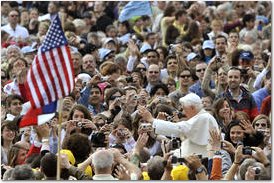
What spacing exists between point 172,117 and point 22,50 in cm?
818

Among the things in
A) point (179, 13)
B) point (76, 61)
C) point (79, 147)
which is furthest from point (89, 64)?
point (79, 147)

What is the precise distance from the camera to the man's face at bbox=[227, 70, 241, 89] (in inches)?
868

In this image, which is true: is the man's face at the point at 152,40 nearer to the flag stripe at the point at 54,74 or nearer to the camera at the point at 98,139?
the camera at the point at 98,139

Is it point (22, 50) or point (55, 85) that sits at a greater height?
point (55, 85)

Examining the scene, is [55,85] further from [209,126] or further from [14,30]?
[14,30]

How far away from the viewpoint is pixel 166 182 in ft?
53.5

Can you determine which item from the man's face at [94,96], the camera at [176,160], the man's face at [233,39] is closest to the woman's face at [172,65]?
the man's face at [233,39]

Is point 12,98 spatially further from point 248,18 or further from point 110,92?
point 248,18

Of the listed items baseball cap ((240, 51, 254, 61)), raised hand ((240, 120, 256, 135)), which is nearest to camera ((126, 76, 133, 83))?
baseball cap ((240, 51, 254, 61))

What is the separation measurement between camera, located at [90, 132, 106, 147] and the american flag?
6.66 feet

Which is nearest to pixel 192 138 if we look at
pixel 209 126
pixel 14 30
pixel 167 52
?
pixel 209 126

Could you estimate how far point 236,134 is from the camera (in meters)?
18.8

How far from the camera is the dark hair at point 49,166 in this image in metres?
16.4

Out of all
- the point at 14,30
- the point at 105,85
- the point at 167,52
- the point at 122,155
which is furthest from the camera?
the point at 14,30
